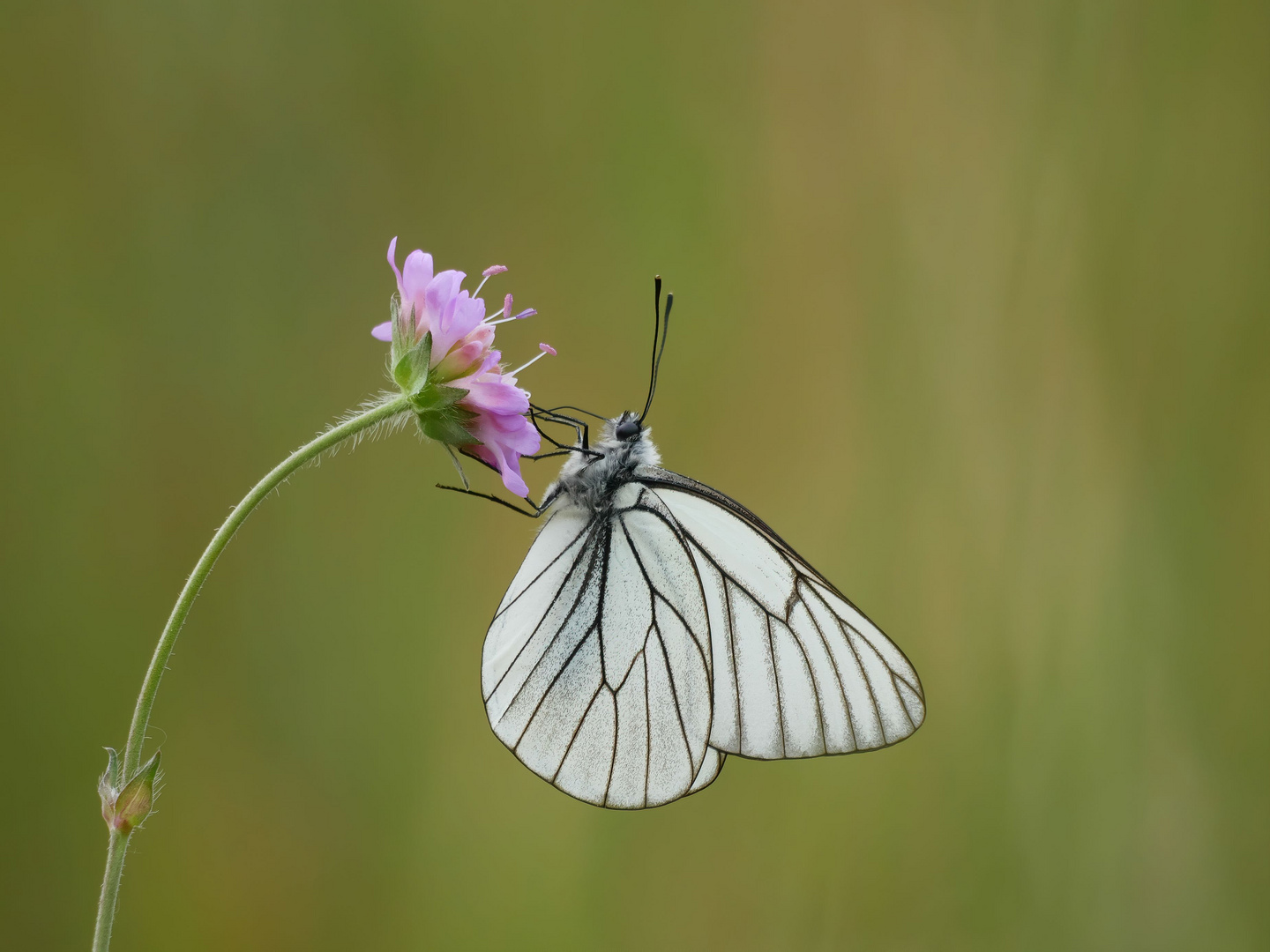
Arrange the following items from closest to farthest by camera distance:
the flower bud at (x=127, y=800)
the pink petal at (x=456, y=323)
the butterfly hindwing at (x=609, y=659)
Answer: the flower bud at (x=127, y=800)
the pink petal at (x=456, y=323)
the butterfly hindwing at (x=609, y=659)

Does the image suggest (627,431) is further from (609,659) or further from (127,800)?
(127,800)

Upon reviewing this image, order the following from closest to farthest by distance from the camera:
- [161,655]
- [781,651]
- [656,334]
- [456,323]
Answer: [161,655] → [456,323] → [781,651] → [656,334]

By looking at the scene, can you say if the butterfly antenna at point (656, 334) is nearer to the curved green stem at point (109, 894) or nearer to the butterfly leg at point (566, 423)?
the butterfly leg at point (566, 423)

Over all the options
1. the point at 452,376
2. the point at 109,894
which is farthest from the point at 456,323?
the point at 109,894

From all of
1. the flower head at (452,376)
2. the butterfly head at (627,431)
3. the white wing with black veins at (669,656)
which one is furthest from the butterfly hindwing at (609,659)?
the flower head at (452,376)

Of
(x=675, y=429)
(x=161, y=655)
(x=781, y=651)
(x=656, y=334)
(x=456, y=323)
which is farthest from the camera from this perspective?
(x=675, y=429)

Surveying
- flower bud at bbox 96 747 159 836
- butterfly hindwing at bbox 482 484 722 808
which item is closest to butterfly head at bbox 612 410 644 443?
butterfly hindwing at bbox 482 484 722 808

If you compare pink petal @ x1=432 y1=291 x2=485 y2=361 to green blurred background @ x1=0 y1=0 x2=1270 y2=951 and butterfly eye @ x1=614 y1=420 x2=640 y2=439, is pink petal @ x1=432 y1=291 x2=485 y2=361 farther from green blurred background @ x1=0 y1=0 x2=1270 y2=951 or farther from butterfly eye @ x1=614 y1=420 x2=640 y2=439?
green blurred background @ x1=0 y1=0 x2=1270 y2=951
